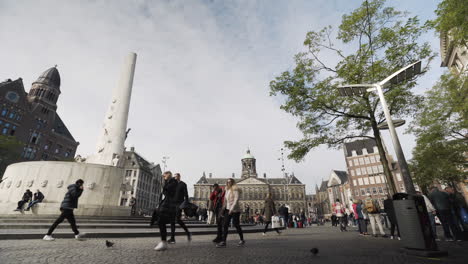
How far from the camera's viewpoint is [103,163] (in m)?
16.3

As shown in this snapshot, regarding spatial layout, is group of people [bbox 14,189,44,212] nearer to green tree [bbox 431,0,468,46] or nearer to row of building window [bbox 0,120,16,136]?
green tree [bbox 431,0,468,46]

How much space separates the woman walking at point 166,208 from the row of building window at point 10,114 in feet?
190

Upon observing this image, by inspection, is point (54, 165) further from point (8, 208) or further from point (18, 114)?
point (18, 114)

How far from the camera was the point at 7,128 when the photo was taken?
4409 cm

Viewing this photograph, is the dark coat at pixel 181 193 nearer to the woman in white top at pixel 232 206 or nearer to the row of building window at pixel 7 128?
the woman in white top at pixel 232 206

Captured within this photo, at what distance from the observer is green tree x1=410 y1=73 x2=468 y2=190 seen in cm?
1419

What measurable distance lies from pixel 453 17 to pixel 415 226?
27.4 feet

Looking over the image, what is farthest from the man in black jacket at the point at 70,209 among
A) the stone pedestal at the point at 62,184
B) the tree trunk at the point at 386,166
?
the tree trunk at the point at 386,166

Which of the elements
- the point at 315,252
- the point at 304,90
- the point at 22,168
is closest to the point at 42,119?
the point at 22,168

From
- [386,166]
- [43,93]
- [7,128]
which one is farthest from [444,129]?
[43,93]

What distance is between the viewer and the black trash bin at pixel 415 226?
456 cm

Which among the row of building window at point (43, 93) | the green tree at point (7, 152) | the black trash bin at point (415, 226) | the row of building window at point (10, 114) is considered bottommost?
the black trash bin at point (415, 226)

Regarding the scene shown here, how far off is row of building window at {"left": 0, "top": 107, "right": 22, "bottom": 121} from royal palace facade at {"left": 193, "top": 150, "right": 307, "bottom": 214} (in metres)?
66.4

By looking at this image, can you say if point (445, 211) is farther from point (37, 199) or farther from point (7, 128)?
point (7, 128)
